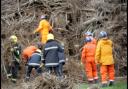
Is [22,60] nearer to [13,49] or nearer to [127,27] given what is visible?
[13,49]

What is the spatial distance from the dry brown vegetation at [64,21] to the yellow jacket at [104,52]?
8.00 ft

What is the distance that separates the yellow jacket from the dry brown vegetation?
244cm

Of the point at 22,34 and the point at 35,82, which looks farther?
the point at 22,34

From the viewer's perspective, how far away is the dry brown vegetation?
798 inches

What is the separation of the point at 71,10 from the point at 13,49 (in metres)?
6.50

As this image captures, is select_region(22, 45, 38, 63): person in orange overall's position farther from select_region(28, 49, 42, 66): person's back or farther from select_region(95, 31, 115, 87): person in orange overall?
select_region(95, 31, 115, 87): person in orange overall

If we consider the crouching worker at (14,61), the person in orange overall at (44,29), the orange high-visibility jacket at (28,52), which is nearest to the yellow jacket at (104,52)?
the orange high-visibility jacket at (28,52)

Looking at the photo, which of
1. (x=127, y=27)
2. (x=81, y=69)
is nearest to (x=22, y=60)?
(x=81, y=69)

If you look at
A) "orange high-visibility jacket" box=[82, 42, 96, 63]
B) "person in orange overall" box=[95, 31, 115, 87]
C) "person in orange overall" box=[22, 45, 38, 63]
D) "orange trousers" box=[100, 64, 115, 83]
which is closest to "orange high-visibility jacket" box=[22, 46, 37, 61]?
"person in orange overall" box=[22, 45, 38, 63]

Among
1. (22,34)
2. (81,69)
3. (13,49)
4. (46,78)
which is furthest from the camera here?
(22,34)

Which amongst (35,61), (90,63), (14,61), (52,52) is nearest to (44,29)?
(14,61)

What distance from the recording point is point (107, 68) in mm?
16859

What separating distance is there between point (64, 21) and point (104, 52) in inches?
289

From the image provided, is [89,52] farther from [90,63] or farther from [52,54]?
[52,54]
